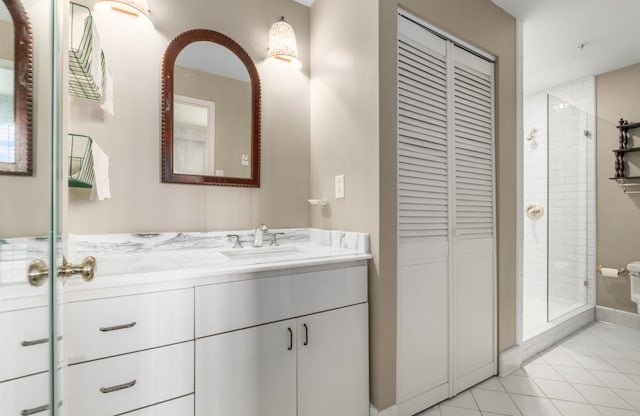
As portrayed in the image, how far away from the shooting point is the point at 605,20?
2.22 m

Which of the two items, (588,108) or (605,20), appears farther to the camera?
(588,108)

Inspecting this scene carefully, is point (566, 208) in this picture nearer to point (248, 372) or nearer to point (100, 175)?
point (248, 372)

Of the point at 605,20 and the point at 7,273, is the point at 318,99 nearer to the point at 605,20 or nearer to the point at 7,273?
the point at 7,273

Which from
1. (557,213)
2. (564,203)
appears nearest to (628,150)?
(564,203)

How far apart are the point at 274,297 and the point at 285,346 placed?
222mm

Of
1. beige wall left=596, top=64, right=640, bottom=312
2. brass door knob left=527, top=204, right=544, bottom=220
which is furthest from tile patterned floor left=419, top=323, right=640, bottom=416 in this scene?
brass door knob left=527, top=204, right=544, bottom=220

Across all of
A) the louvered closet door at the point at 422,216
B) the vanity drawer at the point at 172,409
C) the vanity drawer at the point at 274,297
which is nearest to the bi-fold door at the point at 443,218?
the louvered closet door at the point at 422,216

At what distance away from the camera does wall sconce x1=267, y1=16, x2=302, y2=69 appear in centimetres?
184

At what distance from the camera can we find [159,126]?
1562 millimetres

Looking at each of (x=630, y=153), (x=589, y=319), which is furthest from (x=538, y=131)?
(x=589, y=319)

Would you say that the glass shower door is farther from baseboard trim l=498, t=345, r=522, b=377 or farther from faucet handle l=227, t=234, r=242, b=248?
baseboard trim l=498, t=345, r=522, b=377

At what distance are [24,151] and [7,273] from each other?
228mm

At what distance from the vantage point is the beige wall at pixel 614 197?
285 cm

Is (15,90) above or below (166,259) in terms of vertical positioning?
above
